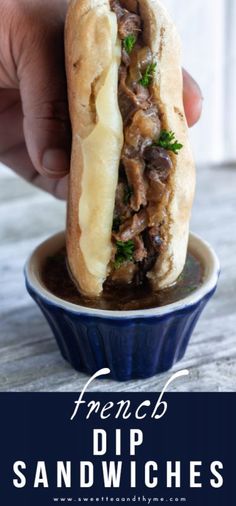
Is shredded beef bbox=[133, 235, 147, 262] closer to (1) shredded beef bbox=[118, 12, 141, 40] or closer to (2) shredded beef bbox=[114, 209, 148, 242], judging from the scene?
(2) shredded beef bbox=[114, 209, 148, 242]

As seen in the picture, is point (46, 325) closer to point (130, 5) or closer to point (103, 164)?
point (103, 164)

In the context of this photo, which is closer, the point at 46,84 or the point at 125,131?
the point at 125,131

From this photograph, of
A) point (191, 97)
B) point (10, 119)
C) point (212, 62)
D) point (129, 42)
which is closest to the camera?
point (129, 42)

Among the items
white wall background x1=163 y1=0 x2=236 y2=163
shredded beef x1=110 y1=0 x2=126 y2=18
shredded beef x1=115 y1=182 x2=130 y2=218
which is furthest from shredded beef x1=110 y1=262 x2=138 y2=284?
white wall background x1=163 y1=0 x2=236 y2=163

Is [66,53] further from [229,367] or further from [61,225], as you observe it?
[61,225]

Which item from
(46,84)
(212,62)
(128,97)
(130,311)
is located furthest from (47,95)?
(212,62)

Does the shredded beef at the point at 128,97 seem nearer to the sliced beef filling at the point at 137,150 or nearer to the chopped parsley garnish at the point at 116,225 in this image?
the sliced beef filling at the point at 137,150

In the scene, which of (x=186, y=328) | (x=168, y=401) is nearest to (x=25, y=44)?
(x=186, y=328)
